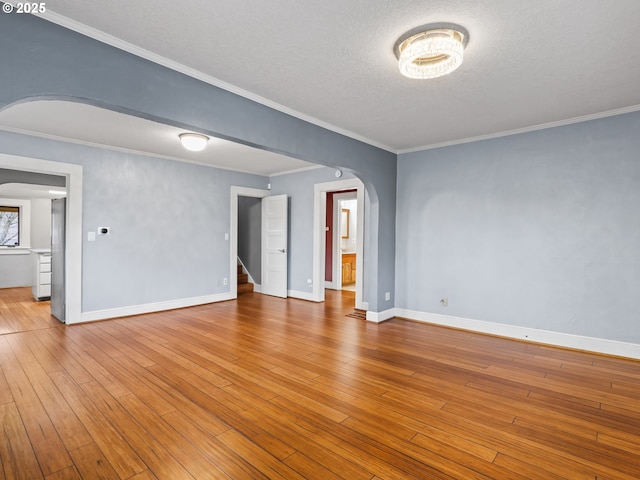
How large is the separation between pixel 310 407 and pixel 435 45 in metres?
2.62

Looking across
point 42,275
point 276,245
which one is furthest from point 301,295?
point 42,275

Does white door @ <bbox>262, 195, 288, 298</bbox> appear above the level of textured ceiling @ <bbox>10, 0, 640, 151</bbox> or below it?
below

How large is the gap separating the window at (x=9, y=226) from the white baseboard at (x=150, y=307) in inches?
227

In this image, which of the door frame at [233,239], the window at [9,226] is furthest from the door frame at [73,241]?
the window at [9,226]

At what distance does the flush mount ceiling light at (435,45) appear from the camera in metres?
2.05

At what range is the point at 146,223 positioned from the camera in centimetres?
520

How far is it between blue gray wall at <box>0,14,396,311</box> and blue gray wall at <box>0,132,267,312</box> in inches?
120

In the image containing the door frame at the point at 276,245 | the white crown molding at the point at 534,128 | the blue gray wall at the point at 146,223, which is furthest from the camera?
the door frame at the point at 276,245

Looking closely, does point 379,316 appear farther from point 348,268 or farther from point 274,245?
point 348,268

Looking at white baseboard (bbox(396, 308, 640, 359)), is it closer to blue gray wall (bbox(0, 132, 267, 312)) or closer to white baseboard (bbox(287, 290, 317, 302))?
white baseboard (bbox(287, 290, 317, 302))

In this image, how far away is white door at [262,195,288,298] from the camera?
659 centimetres

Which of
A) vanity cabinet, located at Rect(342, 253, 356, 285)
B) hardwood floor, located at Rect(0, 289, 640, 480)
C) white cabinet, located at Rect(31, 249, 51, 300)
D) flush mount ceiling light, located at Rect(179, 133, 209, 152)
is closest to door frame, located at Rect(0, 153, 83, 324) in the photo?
hardwood floor, located at Rect(0, 289, 640, 480)

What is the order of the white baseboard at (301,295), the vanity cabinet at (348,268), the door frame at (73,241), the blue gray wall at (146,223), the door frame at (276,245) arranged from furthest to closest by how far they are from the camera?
1. the vanity cabinet at (348,268)
2. the door frame at (276,245)
3. the white baseboard at (301,295)
4. the blue gray wall at (146,223)
5. the door frame at (73,241)

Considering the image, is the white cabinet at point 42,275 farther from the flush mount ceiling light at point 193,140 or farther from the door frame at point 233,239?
the flush mount ceiling light at point 193,140
